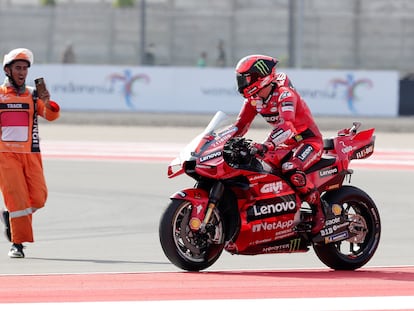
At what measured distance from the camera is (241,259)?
9625mm

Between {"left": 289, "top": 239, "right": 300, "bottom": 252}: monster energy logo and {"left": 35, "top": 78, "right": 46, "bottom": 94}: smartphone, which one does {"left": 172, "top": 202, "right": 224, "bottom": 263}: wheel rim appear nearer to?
{"left": 289, "top": 239, "right": 300, "bottom": 252}: monster energy logo

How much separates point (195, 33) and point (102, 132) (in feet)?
59.0

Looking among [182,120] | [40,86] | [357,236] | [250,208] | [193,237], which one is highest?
[40,86]

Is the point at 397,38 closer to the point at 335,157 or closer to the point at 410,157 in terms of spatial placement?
the point at 410,157

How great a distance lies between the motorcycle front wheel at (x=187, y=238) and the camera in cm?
832

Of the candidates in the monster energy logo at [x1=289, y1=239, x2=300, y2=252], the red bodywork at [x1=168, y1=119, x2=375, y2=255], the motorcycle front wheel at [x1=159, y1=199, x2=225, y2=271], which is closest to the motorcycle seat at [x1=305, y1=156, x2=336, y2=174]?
the red bodywork at [x1=168, y1=119, x2=375, y2=255]

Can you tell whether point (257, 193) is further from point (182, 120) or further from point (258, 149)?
point (182, 120)

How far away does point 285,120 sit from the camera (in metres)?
8.68

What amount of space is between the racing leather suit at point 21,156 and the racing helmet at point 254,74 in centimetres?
193

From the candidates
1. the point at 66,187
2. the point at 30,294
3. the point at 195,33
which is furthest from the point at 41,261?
the point at 195,33

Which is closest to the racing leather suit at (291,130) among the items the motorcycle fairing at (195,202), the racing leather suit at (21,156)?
the motorcycle fairing at (195,202)

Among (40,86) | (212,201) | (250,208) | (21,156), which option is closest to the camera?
(212,201)

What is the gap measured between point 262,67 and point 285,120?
437mm

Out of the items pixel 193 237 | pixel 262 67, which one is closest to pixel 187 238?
pixel 193 237
